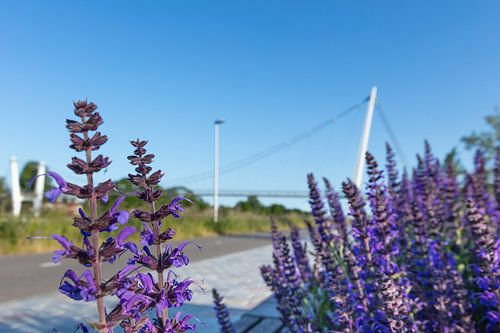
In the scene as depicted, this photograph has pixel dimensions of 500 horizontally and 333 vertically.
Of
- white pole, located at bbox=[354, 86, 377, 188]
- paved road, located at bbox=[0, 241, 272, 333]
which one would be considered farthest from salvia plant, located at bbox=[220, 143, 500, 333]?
white pole, located at bbox=[354, 86, 377, 188]

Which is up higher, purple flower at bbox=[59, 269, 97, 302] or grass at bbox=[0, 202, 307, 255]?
purple flower at bbox=[59, 269, 97, 302]

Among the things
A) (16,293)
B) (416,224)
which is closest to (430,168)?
(416,224)

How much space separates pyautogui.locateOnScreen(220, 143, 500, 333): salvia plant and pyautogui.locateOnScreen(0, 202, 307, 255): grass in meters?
1.15

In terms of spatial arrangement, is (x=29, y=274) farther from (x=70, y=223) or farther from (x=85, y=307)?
(x=85, y=307)

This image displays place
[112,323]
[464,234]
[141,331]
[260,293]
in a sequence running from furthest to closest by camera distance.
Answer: [260,293]
[464,234]
[141,331]
[112,323]

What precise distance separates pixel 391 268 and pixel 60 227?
44.9 feet

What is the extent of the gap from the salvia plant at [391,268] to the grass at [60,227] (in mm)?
1153

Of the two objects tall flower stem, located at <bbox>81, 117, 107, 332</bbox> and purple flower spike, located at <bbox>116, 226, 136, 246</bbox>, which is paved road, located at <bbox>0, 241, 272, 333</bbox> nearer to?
purple flower spike, located at <bbox>116, 226, 136, 246</bbox>

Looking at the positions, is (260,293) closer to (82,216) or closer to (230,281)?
(230,281)

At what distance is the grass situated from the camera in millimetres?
12648

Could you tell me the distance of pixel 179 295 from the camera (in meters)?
1.03

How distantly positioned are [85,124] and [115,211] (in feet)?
0.64

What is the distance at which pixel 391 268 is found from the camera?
235cm

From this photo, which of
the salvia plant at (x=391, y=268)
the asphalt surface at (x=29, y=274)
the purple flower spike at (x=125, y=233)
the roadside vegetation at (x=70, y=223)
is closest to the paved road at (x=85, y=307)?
the asphalt surface at (x=29, y=274)
